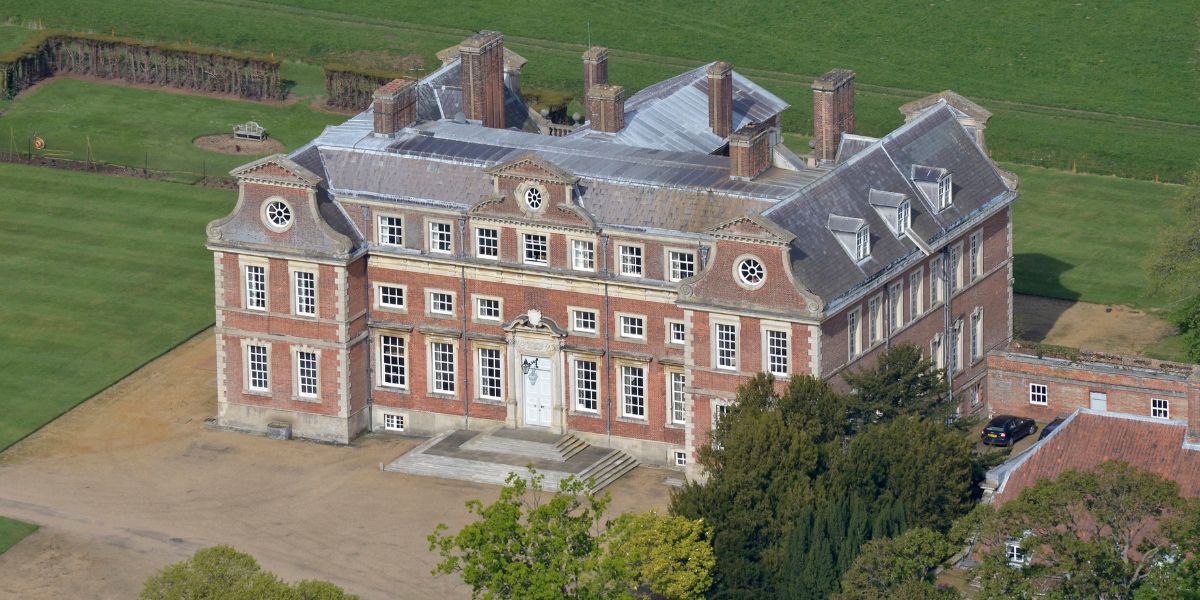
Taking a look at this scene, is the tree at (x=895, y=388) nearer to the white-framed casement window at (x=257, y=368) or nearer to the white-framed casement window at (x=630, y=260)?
the white-framed casement window at (x=630, y=260)

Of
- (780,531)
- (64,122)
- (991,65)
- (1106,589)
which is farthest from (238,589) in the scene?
(991,65)

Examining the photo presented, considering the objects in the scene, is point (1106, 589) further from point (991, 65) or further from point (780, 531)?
point (991, 65)

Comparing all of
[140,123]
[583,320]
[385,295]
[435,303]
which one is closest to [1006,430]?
[583,320]

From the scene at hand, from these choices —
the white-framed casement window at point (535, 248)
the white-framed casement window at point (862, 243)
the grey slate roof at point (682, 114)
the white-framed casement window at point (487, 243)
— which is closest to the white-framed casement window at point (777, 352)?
the white-framed casement window at point (862, 243)

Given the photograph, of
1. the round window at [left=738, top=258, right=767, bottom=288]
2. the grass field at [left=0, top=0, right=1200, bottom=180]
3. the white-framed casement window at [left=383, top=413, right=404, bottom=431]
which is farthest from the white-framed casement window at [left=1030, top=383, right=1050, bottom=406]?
the grass field at [left=0, top=0, right=1200, bottom=180]

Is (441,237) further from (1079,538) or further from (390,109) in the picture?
(1079,538)
